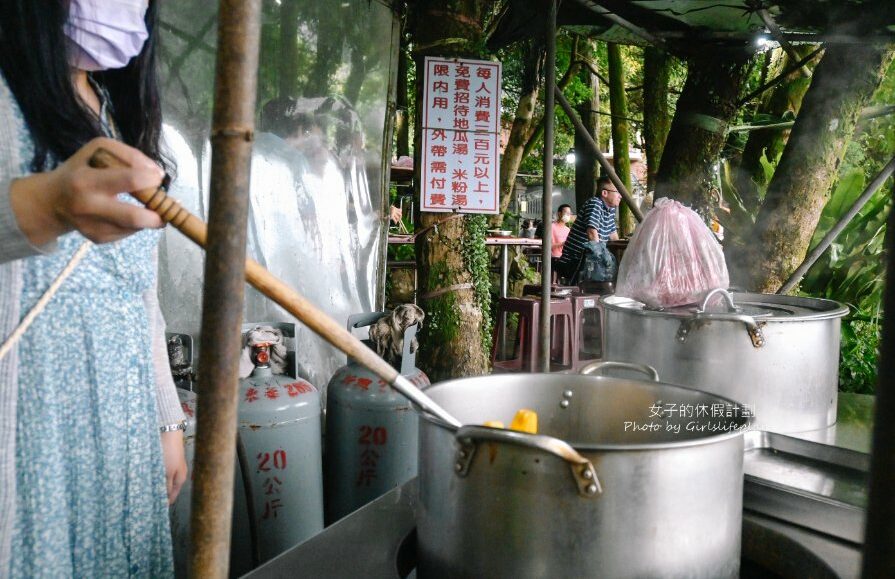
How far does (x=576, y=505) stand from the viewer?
1.06 m

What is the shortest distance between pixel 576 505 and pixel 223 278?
74cm

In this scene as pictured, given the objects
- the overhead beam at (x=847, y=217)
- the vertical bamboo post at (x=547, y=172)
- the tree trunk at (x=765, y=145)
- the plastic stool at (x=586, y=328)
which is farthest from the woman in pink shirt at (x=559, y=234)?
the overhead beam at (x=847, y=217)

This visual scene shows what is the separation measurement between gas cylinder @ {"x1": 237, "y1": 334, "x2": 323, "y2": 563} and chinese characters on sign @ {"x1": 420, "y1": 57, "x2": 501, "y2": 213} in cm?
209

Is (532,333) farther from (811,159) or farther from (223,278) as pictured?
(223,278)

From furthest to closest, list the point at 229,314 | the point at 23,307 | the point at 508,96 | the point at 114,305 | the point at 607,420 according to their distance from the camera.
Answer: the point at 508,96
the point at 607,420
the point at 114,305
the point at 23,307
the point at 229,314

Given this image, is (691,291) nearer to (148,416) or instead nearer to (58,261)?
(148,416)

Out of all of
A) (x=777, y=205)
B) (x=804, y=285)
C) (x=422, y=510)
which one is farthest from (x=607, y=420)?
(x=804, y=285)

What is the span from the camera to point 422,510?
129 cm

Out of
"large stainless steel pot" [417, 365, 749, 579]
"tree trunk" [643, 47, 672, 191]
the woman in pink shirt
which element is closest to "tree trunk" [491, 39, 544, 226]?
Answer: the woman in pink shirt

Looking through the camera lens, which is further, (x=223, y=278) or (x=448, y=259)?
(x=448, y=259)

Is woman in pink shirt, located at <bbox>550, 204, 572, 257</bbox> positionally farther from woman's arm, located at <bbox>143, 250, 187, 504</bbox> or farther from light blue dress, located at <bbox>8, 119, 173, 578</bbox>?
light blue dress, located at <bbox>8, 119, 173, 578</bbox>

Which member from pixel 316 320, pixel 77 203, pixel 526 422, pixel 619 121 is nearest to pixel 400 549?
pixel 526 422

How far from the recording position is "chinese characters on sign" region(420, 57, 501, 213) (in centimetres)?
467

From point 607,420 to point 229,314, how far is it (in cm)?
123
